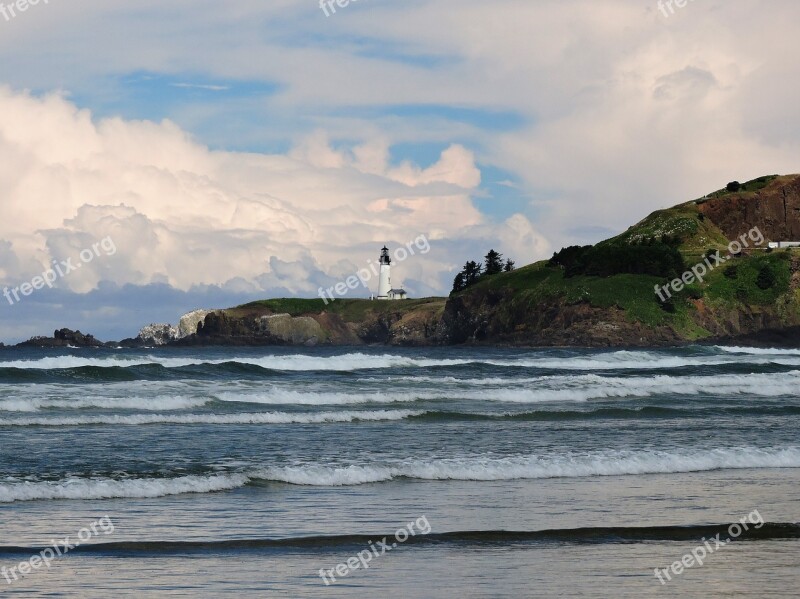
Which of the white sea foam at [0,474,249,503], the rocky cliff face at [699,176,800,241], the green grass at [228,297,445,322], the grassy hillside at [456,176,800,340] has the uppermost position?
the rocky cliff face at [699,176,800,241]

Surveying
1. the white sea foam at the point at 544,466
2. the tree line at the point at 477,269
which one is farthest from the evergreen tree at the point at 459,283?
the white sea foam at the point at 544,466

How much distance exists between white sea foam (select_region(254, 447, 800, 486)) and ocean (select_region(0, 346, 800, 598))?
0.05 m

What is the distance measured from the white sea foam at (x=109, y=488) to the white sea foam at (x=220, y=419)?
962 cm

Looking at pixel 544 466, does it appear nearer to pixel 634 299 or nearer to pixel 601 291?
pixel 634 299

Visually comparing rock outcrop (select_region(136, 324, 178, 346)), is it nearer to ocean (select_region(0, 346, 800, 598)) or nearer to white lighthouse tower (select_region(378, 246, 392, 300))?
white lighthouse tower (select_region(378, 246, 392, 300))

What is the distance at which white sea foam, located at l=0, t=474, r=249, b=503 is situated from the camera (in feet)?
48.6

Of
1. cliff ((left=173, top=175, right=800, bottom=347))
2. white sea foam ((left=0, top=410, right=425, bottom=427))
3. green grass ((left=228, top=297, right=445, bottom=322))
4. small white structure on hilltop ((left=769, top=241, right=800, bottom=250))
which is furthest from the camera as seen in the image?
green grass ((left=228, top=297, right=445, bottom=322))

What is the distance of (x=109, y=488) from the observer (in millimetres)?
15188

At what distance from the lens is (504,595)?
9.65 m

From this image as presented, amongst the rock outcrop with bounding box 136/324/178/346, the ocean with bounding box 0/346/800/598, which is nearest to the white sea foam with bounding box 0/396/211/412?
the ocean with bounding box 0/346/800/598

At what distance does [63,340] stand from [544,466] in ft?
430

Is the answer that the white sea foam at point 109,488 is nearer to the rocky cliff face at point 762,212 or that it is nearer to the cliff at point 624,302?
the cliff at point 624,302

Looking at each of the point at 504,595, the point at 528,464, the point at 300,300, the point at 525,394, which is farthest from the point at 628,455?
the point at 300,300

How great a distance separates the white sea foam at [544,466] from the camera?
16641 millimetres
